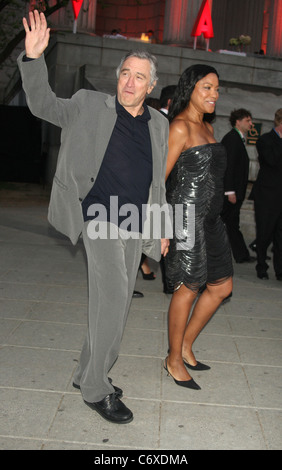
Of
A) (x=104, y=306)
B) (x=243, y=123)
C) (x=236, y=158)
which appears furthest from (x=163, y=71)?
(x=104, y=306)

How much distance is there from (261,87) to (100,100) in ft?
51.1

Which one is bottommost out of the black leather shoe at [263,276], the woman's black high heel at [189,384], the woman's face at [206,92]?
the black leather shoe at [263,276]

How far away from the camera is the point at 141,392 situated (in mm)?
3994

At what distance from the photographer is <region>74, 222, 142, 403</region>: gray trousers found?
350 cm

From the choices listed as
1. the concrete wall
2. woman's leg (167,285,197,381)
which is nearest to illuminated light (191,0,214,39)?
the concrete wall

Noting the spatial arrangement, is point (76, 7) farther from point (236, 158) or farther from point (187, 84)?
point (187, 84)

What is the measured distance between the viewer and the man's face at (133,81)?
11.6 feet

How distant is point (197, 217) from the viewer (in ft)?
13.6

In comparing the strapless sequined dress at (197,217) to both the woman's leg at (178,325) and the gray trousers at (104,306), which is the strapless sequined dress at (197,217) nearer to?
the woman's leg at (178,325)

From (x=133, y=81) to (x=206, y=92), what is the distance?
792mm

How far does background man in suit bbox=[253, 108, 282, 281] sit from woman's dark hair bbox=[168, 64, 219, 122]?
3717mm

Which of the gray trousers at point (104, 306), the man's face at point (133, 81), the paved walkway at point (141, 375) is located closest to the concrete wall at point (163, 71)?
the paved walkway at point (141, 375)

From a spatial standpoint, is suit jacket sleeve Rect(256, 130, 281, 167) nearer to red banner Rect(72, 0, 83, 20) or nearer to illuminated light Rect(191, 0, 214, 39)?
red banner Rect(72, 0, 83, 20)

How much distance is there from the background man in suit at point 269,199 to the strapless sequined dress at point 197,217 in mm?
3747
